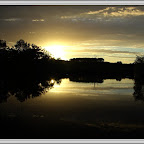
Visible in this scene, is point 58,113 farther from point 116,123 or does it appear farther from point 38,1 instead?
point 38,1

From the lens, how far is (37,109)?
13008 mm

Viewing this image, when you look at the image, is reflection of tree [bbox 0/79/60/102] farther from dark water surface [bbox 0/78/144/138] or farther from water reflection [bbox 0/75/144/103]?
dark water surface [bbox 0/78/144/138]

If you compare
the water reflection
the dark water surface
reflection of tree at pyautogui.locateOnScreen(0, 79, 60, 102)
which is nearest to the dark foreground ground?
the dark water surface

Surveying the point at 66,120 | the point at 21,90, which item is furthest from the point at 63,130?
the point at 21,90

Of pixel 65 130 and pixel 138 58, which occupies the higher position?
pixel 138 58

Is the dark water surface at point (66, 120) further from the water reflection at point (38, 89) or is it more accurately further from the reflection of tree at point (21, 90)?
the water reflection at point (38, 89)

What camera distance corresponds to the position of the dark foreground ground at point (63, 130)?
8.11 meters

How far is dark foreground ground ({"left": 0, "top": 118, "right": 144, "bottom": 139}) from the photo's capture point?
811 cm

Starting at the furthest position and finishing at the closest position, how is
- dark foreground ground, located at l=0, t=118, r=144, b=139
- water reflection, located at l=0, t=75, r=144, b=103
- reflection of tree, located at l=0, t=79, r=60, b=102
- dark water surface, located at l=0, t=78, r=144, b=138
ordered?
water reflection, located at l=0, t=75, r=144, b=103, reflection of tree, located at l=0, t=79, r=60, b=102, dark water surface, located at l=0, t=78, r=144, b=138, dark foreground ground, located at l=0, t=118, r=144, b=139

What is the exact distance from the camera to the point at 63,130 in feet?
29.0

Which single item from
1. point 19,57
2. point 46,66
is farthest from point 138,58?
point 19,57

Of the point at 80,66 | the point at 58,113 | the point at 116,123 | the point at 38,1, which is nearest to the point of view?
the point at 38,1

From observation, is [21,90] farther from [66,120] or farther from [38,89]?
[66,120]

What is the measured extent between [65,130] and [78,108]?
4.81m
